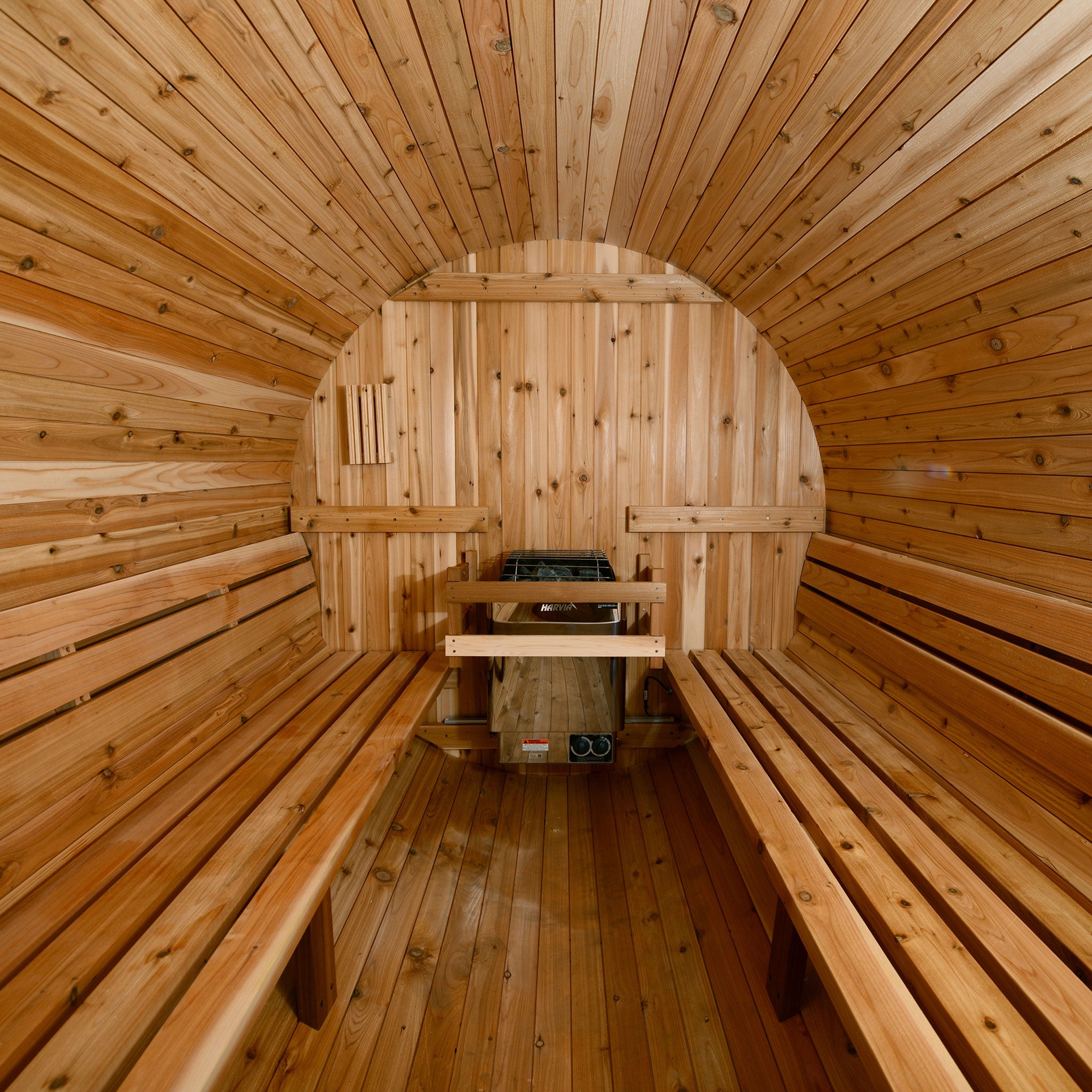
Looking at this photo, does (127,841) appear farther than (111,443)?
No

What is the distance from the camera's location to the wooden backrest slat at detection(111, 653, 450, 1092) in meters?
1.02

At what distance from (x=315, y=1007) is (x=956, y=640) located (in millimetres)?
2248

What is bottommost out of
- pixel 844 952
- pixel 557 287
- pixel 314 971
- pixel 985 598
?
pixel 314 971

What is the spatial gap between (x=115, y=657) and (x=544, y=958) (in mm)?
1634

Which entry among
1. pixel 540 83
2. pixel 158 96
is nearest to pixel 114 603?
pixel 158 96

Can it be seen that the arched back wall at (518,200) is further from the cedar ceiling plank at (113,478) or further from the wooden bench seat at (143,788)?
the wooden bench seat at (143,788)

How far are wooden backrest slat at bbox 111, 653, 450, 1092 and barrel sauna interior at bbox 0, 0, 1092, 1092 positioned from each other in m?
0.01

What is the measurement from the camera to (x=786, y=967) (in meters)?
1.78

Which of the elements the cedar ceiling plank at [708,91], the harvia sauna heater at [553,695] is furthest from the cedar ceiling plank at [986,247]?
the harvia sauna heater at [553,695]

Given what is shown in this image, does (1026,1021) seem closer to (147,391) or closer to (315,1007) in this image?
(315,1007)

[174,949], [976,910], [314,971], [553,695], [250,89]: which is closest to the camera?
[174,949]

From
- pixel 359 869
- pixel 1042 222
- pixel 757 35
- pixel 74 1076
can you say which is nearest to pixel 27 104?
pixel 757 35

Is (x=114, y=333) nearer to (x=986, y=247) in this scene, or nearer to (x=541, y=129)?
(x=541, y=129)

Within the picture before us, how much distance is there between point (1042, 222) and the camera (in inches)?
58.1
